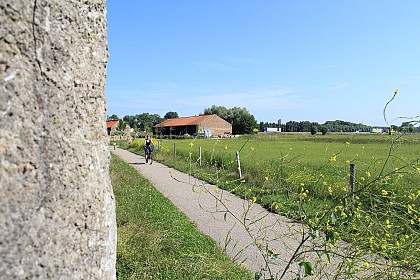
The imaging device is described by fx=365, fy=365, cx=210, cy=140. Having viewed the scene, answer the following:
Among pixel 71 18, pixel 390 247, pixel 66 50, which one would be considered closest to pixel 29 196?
pixel 66 50

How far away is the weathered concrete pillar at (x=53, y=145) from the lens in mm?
1051

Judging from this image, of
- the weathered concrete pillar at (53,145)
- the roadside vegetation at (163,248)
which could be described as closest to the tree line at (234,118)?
the roadside vegetation at (163,248)

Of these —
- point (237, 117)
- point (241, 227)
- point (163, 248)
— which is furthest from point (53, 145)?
point (237, 117)

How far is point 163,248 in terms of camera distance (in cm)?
539

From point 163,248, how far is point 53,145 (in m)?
4.50

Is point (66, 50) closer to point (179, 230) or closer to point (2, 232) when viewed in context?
point (2, 232)

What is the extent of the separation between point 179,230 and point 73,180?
5.64 metres

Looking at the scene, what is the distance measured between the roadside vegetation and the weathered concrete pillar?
2.10 meters

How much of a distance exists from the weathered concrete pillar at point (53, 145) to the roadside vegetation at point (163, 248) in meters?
2.10

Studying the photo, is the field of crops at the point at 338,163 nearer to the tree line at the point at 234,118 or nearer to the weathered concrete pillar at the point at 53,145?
the weathered concrete pillar at the point at 53,145

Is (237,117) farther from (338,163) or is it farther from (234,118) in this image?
(338,163)

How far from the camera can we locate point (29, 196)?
1.09 metres

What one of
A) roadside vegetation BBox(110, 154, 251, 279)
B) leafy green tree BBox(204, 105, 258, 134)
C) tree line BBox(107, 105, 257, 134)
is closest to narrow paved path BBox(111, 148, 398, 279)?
roadside vegetation BBox(110, 154, 251, 279)

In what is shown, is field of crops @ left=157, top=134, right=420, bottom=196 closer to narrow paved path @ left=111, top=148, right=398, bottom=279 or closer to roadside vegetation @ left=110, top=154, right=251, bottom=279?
narrow paved path @ left=111, top=148, right=398, bottom=279
